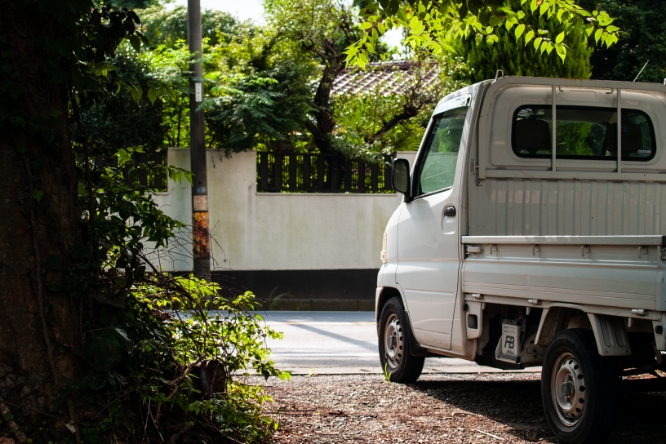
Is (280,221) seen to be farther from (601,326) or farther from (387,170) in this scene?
(601,326)

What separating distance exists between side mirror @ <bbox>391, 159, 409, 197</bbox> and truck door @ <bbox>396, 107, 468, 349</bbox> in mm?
109

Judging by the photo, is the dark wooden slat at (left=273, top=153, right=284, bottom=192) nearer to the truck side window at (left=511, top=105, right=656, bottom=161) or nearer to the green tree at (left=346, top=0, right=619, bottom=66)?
the green tree at (left=346, top=0, right=619, bottom=66)

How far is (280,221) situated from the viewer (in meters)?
16.4

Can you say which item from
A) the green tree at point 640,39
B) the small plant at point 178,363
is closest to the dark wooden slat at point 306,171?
the green tree at point 640,39

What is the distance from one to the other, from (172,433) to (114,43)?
2130mm

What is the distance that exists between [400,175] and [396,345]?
4.69 feet

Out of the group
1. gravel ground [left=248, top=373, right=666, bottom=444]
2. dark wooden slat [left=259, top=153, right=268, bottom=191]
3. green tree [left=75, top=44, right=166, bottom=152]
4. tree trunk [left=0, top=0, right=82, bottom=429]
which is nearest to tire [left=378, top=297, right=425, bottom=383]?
gravel ground [left=248, top=373, right=666, bottom=444]

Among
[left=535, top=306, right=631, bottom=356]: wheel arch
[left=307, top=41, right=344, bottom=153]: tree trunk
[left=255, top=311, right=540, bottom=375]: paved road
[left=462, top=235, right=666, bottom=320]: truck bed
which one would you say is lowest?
[left=255, top=311, right=540, bottom=375]: paved road

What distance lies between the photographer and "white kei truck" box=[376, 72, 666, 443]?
5660 millimetres

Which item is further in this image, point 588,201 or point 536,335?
point 588,201

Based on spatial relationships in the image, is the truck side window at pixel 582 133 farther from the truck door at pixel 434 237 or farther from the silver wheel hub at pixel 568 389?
the silver wheel hub at pixel 568 389

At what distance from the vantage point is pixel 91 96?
5043mm

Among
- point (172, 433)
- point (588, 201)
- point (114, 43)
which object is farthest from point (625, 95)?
point (172, 433)

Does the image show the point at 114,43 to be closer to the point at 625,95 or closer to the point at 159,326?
the point at 159,326
